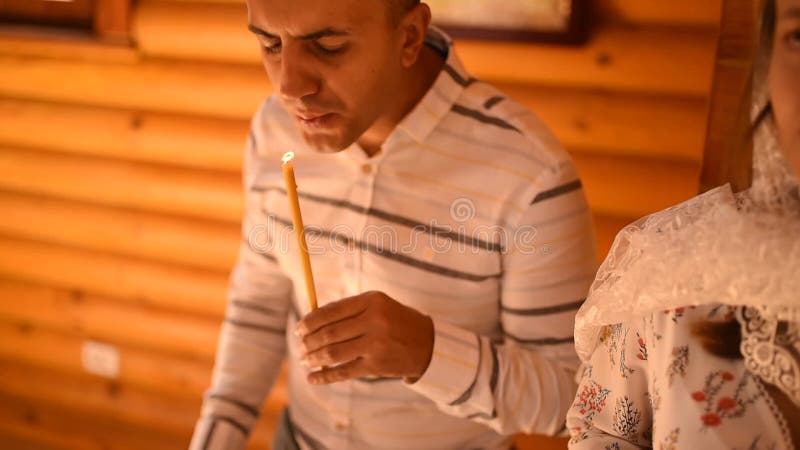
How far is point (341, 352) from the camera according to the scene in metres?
1.32

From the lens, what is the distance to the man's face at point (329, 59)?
4.36 ft

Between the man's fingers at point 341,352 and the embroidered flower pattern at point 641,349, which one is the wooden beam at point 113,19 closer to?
the man's fingers at point 341,352

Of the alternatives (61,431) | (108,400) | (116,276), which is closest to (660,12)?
(116,276)

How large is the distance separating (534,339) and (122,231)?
6.18 ft

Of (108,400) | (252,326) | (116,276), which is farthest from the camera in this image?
(108,400)

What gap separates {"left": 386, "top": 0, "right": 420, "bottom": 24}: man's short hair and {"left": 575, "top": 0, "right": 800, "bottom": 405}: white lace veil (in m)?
0.63

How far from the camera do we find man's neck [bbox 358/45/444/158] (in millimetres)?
1555

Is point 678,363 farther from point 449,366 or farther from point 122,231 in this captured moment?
point 122,231

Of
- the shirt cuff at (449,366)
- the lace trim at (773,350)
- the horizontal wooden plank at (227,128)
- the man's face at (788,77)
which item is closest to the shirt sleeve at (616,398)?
the lace trim at (773,350)

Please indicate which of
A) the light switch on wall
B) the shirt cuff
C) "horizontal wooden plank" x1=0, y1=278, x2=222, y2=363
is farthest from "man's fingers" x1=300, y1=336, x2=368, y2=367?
the light switch on wall

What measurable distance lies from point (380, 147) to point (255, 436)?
69.2 inches

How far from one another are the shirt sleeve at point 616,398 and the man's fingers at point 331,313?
0.43 m

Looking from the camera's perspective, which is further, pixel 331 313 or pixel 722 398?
pixel 331 313

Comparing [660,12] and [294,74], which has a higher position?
[660,12]
